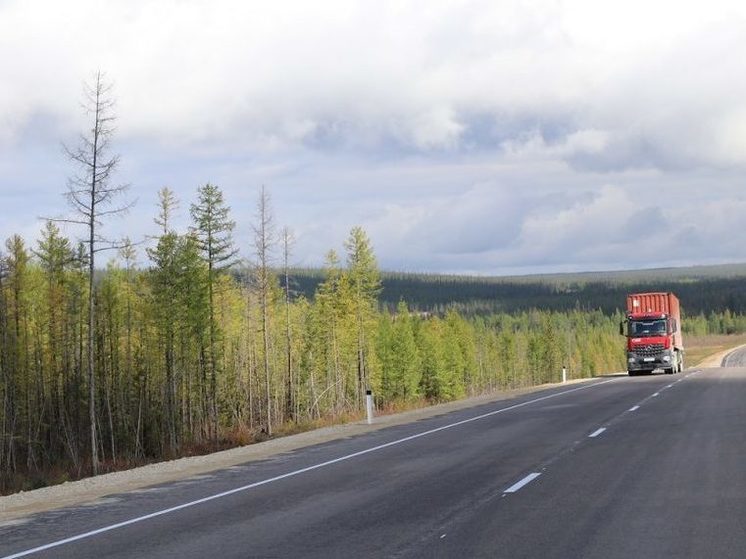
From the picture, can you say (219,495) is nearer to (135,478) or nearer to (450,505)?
(450,505)

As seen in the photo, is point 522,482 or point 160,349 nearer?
point 522,482

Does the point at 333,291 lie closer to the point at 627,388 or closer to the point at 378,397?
the point at 378,397

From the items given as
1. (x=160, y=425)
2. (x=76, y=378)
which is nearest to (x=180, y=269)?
(x=76, y=378)

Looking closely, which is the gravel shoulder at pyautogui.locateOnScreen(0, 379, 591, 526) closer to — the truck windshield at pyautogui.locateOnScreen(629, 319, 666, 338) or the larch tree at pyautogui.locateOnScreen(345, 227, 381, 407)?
the truck windshield at pyautogui.locateOnScreen(629, 319, 666, 338)

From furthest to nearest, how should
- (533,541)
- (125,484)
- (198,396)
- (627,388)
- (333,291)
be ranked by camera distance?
1. (333,291)
2. (198,396)
3. (627,388)
4. (125,484)
5. (533,541)

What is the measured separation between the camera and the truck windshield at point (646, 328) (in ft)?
170

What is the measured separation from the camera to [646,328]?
52062mm

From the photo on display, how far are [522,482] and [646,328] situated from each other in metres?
41.9

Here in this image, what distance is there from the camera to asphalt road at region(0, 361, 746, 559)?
27.4 ft

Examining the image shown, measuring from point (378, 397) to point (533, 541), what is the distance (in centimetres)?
7965

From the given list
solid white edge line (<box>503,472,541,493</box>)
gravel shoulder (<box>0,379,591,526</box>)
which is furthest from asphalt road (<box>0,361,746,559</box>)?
gravel shoulder (<box>0,379,591,526</box>)

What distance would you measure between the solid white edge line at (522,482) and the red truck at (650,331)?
132 feet

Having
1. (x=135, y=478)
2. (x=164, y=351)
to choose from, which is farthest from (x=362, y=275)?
(x=135, y=478)

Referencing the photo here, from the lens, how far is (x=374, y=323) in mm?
71250
